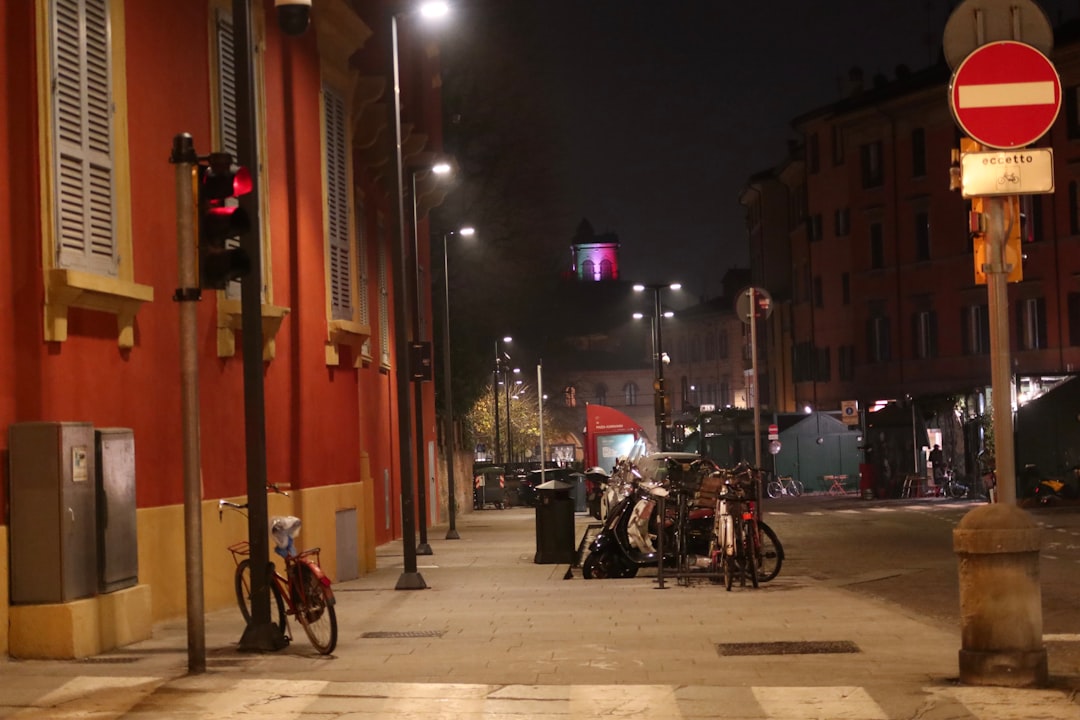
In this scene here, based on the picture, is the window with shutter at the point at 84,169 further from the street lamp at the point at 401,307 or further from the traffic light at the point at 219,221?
the street lamp at the point at 401,307

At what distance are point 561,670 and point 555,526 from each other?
1198cm

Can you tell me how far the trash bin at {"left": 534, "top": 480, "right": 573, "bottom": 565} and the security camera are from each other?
10719 mm

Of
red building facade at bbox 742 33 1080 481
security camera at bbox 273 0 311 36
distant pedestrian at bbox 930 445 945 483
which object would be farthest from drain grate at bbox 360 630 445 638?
red building facade at bbox 742 33 1080 481

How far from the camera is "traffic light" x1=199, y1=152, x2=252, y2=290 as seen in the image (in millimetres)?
10633

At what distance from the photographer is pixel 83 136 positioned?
42.3 feet

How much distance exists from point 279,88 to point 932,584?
9.62m

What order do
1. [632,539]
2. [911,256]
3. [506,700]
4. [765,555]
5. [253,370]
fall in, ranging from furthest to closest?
[911,256] → [632,539] → [765,555] → [253,370] → [506,700]

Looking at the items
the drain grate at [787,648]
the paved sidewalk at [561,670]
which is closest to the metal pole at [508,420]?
the paved sidewalk at [561,670]

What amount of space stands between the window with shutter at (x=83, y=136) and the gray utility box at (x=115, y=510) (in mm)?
1466

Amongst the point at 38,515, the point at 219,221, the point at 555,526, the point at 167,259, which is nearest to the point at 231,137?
the point at 167,259

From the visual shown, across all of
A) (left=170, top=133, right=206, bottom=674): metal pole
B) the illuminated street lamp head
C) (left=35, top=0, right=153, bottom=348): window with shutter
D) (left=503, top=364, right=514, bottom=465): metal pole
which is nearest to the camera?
(left=170, top=133, right=206, bottom=674): metal pole

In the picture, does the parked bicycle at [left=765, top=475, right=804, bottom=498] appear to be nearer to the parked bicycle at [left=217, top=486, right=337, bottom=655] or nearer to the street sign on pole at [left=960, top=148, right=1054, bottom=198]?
the parked bicycle at [left=217, top=486, right=337, bottom=655]

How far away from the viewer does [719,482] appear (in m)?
18.2

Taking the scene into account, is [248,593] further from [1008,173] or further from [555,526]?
[555,526]
